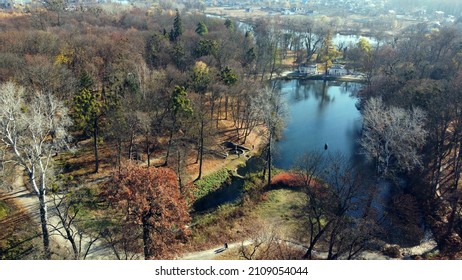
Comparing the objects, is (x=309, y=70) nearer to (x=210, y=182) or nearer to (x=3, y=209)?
(x=210, y=182)

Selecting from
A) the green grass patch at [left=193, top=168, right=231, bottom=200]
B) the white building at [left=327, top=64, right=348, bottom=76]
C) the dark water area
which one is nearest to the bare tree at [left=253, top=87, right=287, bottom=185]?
the dark water area

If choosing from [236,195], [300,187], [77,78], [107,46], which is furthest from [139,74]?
[300,187]

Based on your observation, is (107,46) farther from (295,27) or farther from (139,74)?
(295,27)

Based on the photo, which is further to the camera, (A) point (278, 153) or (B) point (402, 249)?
(A) point (278, 153)

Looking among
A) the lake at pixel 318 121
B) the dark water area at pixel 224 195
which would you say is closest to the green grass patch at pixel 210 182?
the dark water area at pixel 224 195

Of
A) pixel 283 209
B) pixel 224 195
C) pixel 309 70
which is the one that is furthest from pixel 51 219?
pixel 309 70

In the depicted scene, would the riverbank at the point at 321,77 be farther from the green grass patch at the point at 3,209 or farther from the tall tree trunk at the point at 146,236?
the tall tree trunk at the point at 146,236
